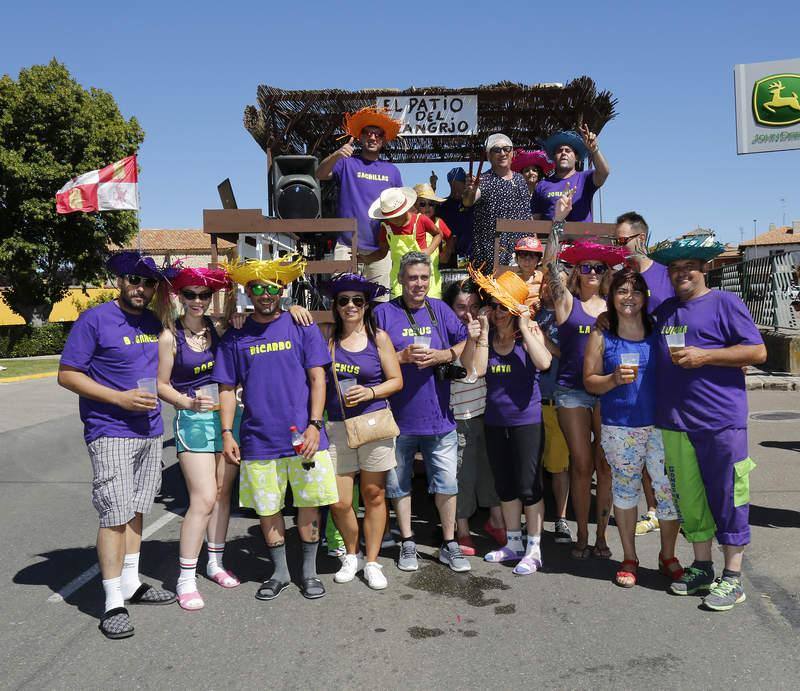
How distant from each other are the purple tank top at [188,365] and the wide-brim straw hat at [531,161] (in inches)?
151

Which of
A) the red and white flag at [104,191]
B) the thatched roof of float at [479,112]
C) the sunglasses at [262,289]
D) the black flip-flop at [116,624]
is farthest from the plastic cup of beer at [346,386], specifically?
the red and white flag at [104,191]

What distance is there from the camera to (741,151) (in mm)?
15789

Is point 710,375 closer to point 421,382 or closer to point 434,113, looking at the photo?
point 421,382

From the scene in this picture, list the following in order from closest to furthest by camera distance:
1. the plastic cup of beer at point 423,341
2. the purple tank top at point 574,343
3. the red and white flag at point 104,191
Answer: the plastic cup of beer at point 423,341 → the purple tank top at point 574,343 → the red and white flag at point 104,191

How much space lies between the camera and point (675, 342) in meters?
3.91

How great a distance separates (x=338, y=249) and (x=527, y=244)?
1.54 m

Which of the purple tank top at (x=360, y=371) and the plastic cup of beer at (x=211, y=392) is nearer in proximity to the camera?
the plastic cup of beer at (x=211, y=392)

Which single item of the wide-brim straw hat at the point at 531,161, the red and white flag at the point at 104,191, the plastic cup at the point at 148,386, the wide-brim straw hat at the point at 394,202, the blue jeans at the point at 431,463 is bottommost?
the blue jeans at the point at 431,463

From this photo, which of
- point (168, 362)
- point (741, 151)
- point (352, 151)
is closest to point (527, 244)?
point (352, 151)

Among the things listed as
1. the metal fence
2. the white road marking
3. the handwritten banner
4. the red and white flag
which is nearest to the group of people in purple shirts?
the white road marking

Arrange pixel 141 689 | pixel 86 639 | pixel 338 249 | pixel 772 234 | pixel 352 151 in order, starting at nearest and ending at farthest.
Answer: pixel 141 689, pixel 86 639, pixel 338 249, pixel 352 151, pixel 772 234

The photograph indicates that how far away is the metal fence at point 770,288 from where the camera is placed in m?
16.0

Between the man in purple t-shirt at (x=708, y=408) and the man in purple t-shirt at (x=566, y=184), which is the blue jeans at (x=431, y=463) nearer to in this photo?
the man in purple t-shirt at (x=708, y=408)

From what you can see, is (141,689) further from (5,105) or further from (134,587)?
(5,105)
